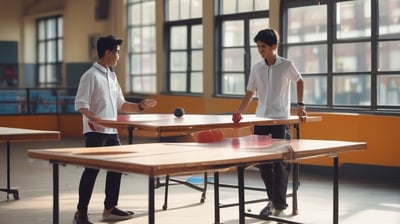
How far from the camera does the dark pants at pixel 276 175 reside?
5250 millimetres

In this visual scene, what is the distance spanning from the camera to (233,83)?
10078 mm

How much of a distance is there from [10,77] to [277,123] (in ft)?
39.8

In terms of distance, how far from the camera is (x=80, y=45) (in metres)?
14.3

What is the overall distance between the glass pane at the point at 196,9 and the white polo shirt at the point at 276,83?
527 cm

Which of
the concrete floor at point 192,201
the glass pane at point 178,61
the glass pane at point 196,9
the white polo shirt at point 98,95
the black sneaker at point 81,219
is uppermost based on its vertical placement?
the glass pane at point 196,9

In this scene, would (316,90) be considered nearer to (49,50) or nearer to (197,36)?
(197,36)

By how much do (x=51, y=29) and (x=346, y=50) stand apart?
936 cm

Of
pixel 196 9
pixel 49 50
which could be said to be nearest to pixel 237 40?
pixel 196 9

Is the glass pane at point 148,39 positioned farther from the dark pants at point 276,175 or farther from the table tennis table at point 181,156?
the table tennis table at point 181,156

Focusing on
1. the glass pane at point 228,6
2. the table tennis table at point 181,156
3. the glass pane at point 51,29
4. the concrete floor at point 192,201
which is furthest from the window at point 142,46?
the table tennis table at point 181,156

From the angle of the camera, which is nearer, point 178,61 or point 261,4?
point 261,4

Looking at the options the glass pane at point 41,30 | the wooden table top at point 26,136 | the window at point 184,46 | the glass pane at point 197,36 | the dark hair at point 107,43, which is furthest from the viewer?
the glass pane at point 41,30

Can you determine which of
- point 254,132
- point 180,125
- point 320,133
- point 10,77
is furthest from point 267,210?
point 10,77

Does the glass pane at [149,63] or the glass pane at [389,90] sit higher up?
the glass pane at [149,63]
